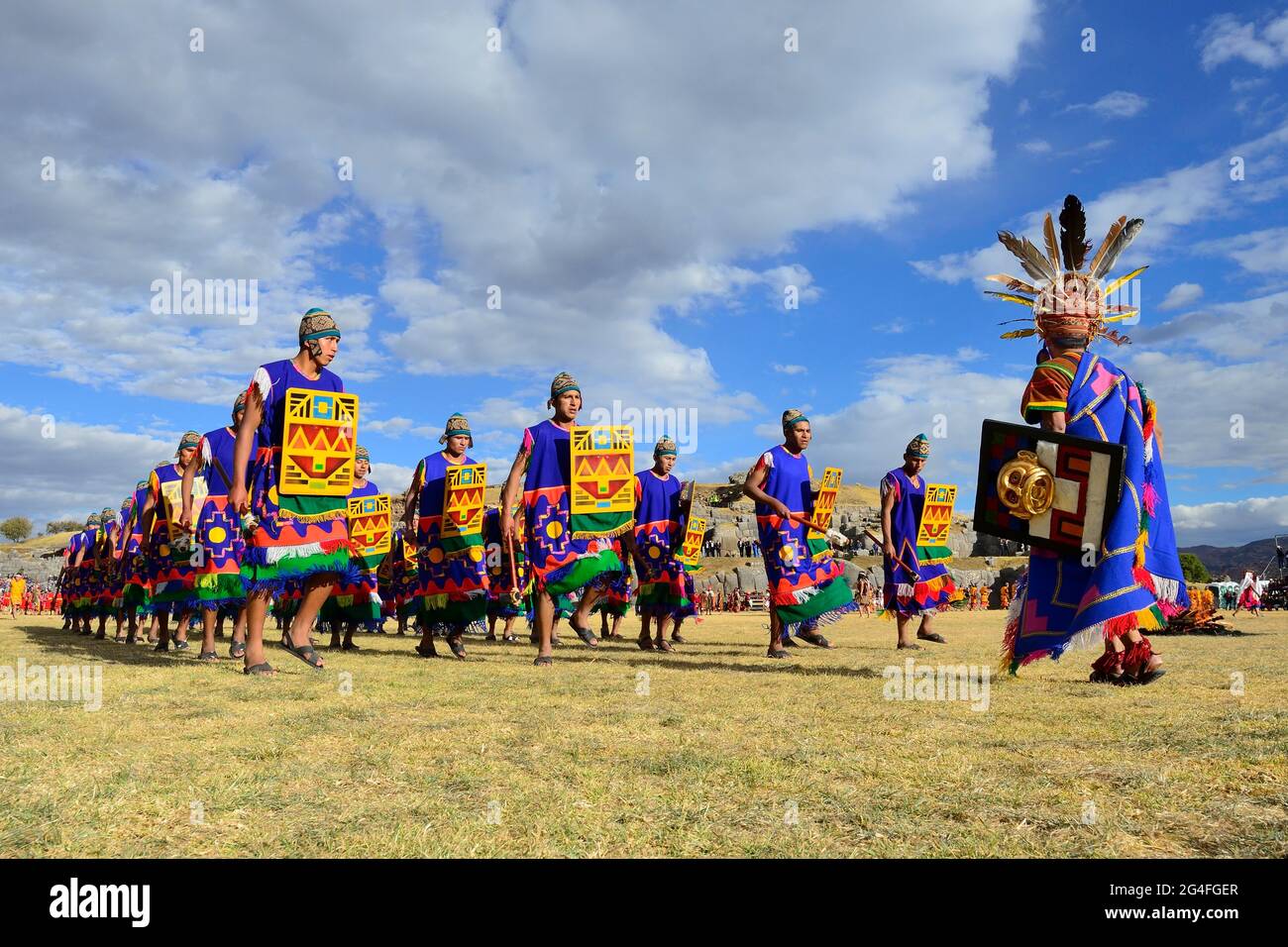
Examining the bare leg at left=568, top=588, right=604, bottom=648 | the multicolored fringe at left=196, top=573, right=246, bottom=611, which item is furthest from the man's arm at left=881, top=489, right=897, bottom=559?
the multicolored fringe at left=196, top=573, right=246, bottom=611

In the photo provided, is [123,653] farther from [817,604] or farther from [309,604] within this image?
[817,604]

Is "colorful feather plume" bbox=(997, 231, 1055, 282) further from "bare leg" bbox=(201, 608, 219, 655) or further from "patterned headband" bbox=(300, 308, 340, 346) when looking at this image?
"bare leg" bbox=(201, 608, 219, 655)

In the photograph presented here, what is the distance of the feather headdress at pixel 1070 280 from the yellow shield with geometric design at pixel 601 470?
353cm

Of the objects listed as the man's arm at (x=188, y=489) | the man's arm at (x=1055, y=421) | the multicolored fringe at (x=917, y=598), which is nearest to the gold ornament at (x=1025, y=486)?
the man's arm at (x=1055, y=421)

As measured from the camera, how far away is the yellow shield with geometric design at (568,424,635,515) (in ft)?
26.5

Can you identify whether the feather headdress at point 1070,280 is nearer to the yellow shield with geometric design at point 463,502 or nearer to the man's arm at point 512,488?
the man's arm at point 512,488

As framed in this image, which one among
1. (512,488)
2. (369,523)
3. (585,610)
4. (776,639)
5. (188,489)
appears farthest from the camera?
(585,610)

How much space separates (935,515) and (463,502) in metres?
6.11

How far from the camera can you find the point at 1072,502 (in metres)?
5.41

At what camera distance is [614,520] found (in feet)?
26.8

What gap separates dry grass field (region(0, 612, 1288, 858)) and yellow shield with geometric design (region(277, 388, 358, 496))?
58.3 inches

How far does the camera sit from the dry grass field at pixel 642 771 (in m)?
2.51

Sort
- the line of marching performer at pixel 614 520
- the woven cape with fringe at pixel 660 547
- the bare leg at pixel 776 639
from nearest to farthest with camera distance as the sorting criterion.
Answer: the line of marching performer at pixel 614 520 → the bare leg at pixel 776 639 → the woven cape with fringe at pixel 660 547

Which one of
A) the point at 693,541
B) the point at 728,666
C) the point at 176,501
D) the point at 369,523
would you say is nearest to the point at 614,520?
the point at 728,666
